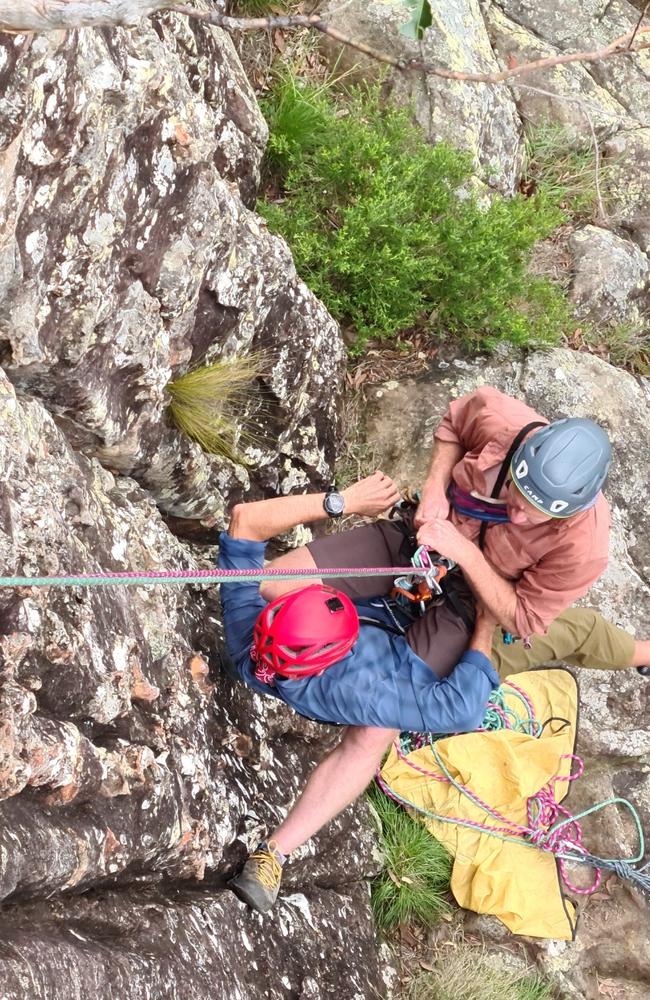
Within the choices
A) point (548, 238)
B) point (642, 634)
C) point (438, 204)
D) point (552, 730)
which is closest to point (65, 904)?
point (552, 730)

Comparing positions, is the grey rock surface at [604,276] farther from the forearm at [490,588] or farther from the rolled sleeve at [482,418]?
the forearm at [490,588]

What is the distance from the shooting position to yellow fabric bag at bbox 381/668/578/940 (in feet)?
17.4

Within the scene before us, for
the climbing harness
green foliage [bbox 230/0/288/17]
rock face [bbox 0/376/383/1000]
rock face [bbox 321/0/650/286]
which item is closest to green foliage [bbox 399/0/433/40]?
rock face [bbox 0/376/383/1000]

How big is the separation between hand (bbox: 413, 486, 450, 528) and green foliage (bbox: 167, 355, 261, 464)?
3.95ft

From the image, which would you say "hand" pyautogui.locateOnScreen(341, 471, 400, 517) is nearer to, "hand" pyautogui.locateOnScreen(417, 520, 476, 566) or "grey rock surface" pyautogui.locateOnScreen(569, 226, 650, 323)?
"hand" pyautogui.locateOnScreen(417, 520, 476, 566)

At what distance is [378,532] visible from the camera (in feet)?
15.8

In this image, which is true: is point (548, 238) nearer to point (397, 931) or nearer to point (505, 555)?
point (505, 555)

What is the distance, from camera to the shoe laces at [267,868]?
12.8 ft

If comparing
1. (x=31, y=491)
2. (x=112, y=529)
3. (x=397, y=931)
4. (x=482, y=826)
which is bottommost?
(x=397, y=931)

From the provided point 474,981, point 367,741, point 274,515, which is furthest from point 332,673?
point 474,981

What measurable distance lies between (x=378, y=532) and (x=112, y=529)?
161 centimetres

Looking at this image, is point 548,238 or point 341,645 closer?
point 341,645

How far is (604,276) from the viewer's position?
7117 mm

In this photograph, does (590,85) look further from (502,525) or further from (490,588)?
(490,588)
